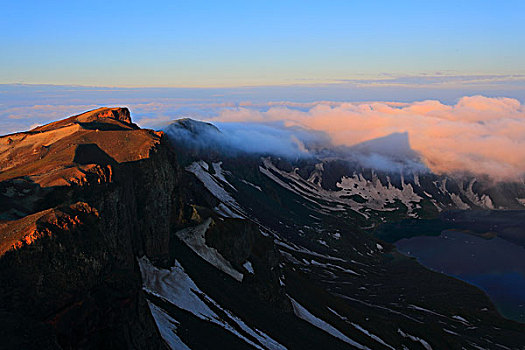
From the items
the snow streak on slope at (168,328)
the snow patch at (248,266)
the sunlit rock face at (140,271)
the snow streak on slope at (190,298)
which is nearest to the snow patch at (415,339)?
the sunlit rock face at (140,271)

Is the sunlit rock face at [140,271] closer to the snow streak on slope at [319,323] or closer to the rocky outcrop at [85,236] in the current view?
the rocky outcrop at [85,236]

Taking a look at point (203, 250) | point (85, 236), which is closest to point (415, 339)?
point (203, 250)

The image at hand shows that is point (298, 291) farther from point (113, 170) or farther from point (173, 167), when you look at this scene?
point (113, 170)

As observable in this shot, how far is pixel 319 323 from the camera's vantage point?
9038cm

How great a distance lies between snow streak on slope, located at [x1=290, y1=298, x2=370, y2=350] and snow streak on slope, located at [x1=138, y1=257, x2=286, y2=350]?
23965mm

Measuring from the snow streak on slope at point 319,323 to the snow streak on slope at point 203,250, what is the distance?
17.3m

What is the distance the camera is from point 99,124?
90.3 metres

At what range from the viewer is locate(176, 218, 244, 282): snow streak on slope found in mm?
83719

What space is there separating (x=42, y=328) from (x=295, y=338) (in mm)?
54313

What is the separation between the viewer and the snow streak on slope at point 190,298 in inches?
2437

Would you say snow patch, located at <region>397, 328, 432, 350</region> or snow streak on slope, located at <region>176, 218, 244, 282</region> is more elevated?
snow streak on slope, located at <region>176, 218, 244, 282</region>

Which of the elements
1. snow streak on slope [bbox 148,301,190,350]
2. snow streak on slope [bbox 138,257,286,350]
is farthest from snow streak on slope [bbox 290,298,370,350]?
snow streak on slope [bbox 148,301,190,350]

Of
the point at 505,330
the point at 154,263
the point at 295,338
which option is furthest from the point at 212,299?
the point at 505,330

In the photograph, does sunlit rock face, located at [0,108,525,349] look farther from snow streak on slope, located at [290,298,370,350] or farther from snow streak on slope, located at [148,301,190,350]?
snow streak on slope, located at [290,298,370,350]
